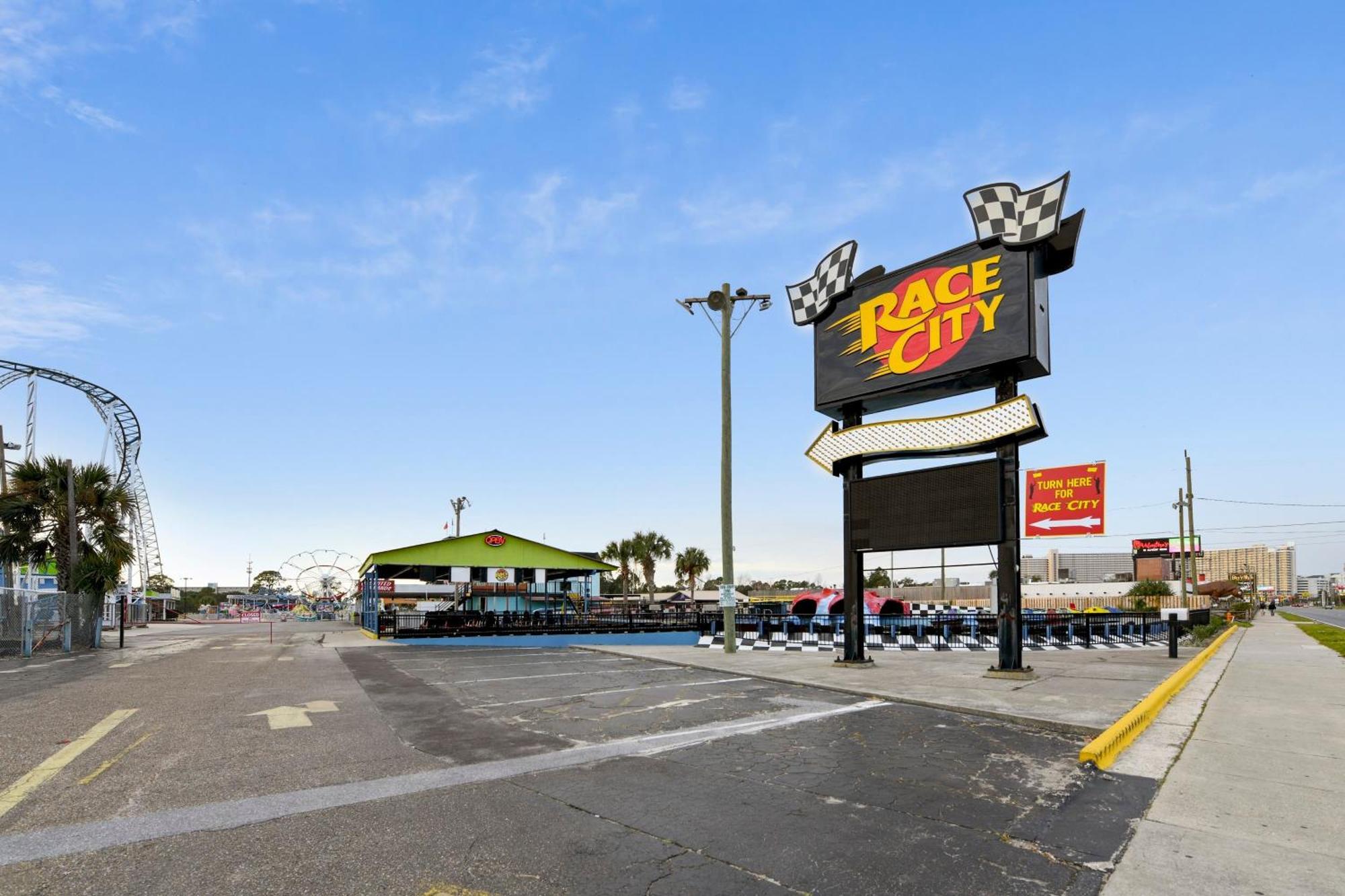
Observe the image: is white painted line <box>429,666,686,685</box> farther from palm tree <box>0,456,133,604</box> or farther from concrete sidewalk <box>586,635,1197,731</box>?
palm tree <box>0,456,133,604</box>

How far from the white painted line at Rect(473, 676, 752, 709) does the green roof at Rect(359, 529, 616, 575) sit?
57.4 feet

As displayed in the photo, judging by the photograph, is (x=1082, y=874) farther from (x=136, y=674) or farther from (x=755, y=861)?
(x=136, y=674)

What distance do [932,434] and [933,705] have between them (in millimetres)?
6222

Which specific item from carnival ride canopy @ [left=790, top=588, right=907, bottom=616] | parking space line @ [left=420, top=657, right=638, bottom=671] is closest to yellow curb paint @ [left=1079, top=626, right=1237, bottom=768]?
parking space line @ [left=420, top=657, right=638, bottom=671]

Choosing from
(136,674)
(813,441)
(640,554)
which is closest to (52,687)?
(136,674)

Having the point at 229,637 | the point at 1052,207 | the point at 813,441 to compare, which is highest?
the point at 1052,207

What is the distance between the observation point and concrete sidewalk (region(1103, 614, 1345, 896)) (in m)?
4.38

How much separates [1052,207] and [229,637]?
34.3m

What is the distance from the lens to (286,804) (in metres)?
5.67

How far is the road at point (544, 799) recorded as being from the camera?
436cm

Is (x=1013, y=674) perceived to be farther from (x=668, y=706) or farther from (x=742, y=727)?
(x=742, y=727)

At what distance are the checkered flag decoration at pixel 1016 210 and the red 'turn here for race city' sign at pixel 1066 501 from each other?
15.7 ft

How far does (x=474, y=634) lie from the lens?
26234 millimetres

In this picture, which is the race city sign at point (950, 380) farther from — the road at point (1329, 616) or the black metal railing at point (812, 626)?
the road at point (1329, 616)
